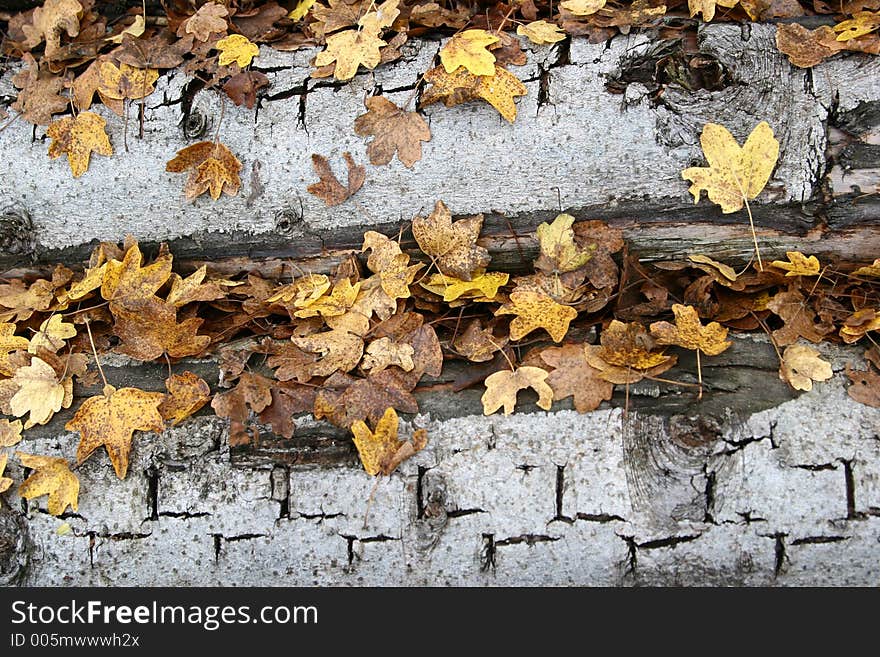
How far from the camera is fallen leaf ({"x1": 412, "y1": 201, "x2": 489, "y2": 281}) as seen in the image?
197 cm

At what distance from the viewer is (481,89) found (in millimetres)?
1935

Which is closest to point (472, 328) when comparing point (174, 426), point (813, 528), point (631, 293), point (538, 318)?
point (538, 318)

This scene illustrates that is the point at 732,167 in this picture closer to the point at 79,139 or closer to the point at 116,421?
the point at 116,421

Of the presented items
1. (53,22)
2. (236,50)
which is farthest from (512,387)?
(53,22)

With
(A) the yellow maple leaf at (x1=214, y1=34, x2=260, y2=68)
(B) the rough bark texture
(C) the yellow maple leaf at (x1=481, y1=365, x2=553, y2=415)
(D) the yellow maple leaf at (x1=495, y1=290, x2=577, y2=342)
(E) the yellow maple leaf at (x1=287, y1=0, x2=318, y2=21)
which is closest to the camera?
(B) the rough bark texture

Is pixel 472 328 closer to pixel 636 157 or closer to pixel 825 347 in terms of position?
pixel 636 157

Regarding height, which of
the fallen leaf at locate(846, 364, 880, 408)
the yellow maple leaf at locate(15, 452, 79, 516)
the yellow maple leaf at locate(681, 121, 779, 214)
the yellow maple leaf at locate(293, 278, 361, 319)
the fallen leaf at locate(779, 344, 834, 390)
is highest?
the yellow maple leaf at locate(681, 121, 779, 214)

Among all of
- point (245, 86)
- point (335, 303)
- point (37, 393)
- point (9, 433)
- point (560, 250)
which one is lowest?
point (9, 433)

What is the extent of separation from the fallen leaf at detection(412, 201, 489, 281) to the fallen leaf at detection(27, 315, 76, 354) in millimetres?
1021

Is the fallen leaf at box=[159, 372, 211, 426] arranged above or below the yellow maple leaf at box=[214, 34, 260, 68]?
below

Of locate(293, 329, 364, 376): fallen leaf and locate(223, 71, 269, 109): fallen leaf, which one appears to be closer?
locate(293, 329, 364, 376): fallen leaf

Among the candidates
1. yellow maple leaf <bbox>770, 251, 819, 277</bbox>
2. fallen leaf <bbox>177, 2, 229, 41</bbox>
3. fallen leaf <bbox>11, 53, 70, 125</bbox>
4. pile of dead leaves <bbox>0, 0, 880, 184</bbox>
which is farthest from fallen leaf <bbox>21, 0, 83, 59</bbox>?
yellow maple leaf <bbox>770, 251, 819, 277</bbox>

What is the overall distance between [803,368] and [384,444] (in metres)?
1.04

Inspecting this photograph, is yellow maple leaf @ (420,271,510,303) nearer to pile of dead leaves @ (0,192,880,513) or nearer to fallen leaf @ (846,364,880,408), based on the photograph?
pile of dead leaves @ (0,192,880,513)
